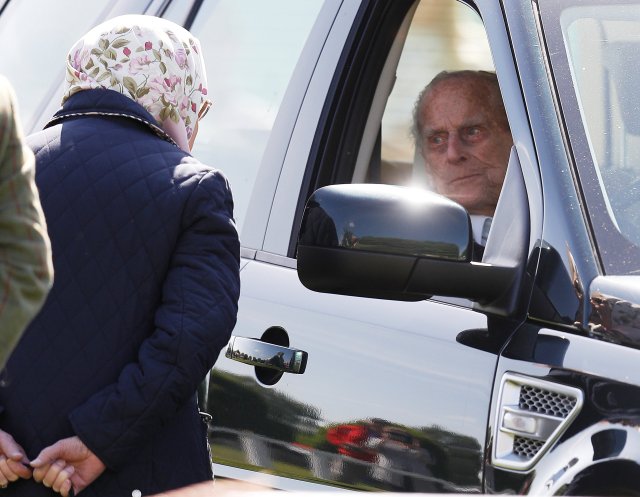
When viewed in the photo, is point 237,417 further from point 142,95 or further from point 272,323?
point 142,95

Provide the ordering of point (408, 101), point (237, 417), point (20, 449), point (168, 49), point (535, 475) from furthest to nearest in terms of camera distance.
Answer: point (408, 101)
point (237, 417)
point (168, 49)
point (20, 449)
point (535, 475)

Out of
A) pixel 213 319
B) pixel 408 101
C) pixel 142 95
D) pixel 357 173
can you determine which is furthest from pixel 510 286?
pixel 408 101

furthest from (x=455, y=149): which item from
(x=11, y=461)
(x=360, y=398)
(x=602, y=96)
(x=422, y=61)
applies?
(x=11, y=461)

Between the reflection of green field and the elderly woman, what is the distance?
249 mm

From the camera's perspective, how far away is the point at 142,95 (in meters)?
3.03

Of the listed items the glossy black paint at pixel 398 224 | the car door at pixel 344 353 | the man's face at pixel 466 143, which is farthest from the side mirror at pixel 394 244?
the man's face at pixel 466 143

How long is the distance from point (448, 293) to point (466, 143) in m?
1.38

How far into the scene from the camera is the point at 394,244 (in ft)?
9.09

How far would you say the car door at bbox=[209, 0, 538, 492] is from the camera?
287 centimetres

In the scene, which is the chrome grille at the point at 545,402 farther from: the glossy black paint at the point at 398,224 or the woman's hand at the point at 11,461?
the woman's hand at the point at 11,461

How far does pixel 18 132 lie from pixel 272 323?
1380 millimetres

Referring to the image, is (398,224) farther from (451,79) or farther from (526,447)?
(451,79)

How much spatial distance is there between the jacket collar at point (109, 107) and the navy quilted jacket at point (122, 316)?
11 centimetres

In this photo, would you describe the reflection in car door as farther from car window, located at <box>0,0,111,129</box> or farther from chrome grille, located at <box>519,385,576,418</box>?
car window, located at <box>0,0,111,129</box>
